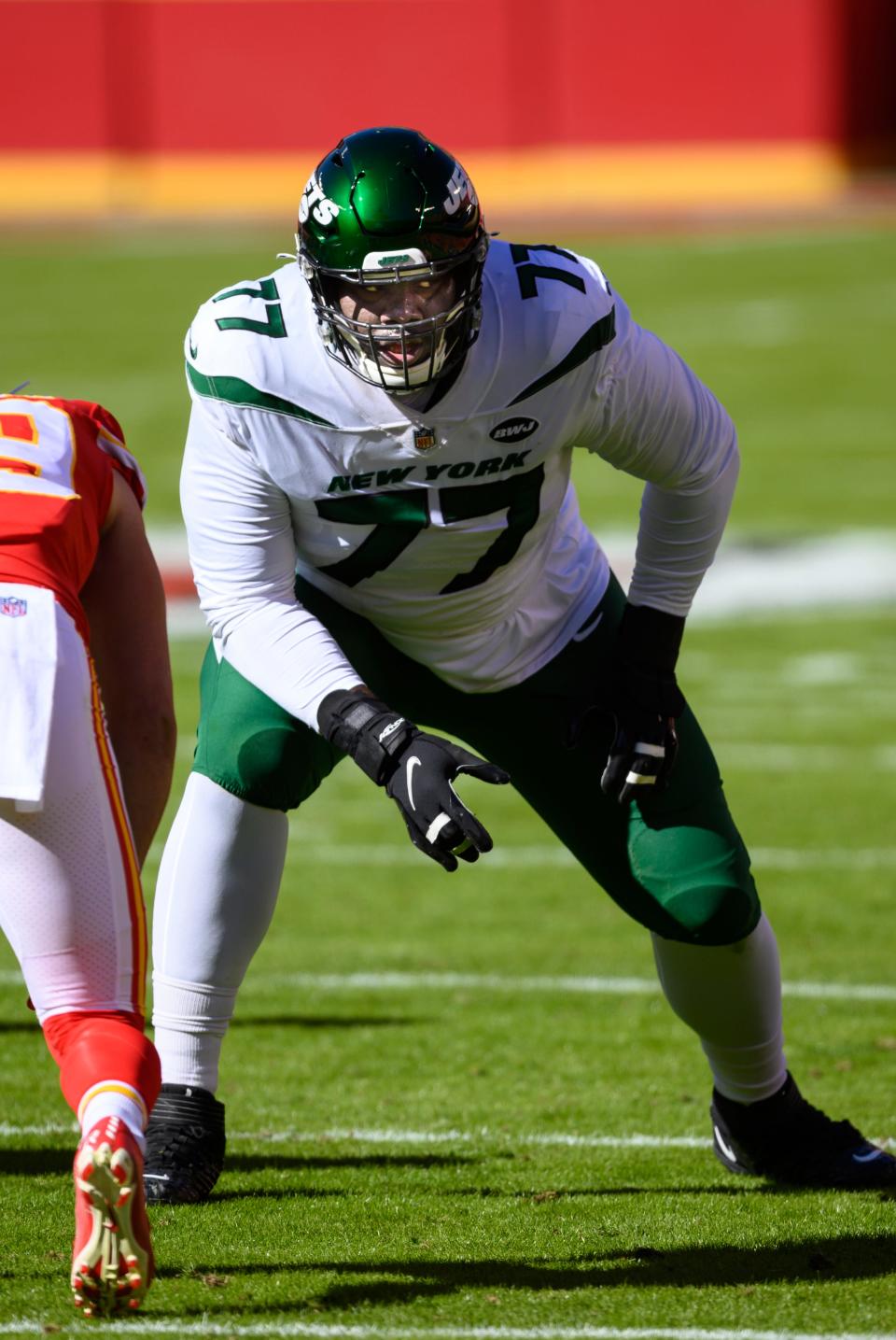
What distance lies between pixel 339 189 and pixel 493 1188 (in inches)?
70.6

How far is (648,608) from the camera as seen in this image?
390 centimetres

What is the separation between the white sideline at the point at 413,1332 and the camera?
2920 millimetres

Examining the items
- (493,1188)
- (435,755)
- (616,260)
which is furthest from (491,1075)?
(616,260)

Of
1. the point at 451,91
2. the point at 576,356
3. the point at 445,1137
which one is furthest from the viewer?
the point at 451,91

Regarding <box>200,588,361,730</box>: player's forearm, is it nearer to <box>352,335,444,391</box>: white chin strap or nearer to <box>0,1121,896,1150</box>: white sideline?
<box>352,335,444,391</box>: white chin strap

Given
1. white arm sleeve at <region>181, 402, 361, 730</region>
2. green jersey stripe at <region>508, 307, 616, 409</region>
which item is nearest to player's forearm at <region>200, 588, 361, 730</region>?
white arm sleeve at <region>181, 402, 361, 730</region>

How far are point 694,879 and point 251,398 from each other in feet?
3.70

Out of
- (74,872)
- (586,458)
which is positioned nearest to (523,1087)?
(74,872)

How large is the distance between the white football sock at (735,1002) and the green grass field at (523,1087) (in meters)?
0.21

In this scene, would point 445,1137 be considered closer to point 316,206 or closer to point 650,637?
point 650,637

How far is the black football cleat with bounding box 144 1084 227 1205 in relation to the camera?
12.0 feet

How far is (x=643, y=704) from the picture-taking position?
12.2ft

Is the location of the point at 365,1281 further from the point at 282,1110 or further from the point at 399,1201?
the point at 282,1110

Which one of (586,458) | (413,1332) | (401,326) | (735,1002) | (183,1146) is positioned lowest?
(586,458)
